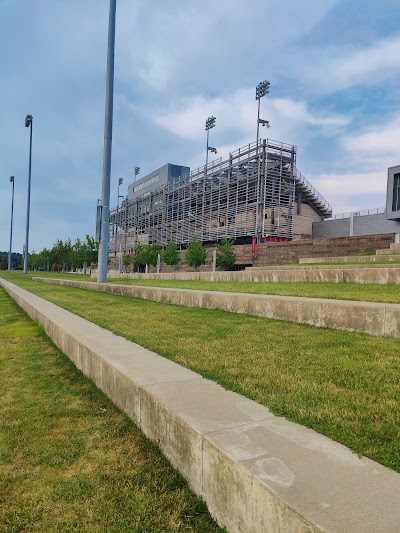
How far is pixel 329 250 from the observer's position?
34.1m

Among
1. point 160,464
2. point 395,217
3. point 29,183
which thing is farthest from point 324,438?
point 29,183

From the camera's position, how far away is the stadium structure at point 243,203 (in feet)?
148

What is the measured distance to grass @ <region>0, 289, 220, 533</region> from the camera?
2125 mm

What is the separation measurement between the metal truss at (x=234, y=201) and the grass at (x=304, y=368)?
3893 centimetres

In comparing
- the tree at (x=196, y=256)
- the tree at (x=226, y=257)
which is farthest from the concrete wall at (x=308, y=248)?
the tree at (x=196, y=256)

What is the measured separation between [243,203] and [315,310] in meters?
43.8

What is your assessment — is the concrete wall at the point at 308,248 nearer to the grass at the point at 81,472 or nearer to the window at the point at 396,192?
the window at the point at 396,192

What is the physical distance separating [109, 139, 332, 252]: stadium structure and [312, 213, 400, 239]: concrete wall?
1.54m

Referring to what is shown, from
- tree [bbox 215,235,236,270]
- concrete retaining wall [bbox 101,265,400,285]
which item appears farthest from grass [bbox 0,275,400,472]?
tree [bbox 215,235,236,270]

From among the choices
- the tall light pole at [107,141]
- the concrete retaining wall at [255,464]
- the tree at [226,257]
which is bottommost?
the concrete retaining wall at [255,464]

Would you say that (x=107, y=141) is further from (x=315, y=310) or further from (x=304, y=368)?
(x=304, y=368)

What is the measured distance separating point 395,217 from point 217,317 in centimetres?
3723

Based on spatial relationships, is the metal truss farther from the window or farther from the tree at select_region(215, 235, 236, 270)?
the window

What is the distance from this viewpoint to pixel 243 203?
48500 millimetres
